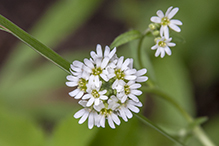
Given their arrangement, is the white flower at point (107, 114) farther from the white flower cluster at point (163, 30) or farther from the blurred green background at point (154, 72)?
the blurred green background at point (154, 72)

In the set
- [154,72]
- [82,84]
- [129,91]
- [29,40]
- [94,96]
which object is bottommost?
[129,91]

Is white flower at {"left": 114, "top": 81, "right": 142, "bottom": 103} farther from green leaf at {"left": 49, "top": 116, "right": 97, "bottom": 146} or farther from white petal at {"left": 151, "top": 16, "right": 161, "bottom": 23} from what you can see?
green leaf at {"left": 49, "top": 116, "right": 97, "bottom": 146}

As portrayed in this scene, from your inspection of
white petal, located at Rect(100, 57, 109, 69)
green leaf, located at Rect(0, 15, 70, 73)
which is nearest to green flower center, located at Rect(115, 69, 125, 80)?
white petal, located at Rect(100, 57, 109, 69)

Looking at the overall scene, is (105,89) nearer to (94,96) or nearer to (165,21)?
(94,96)

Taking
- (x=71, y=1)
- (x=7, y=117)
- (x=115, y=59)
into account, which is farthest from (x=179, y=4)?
(x=7, y=117)

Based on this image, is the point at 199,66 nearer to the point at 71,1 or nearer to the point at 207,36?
the point at 207,36

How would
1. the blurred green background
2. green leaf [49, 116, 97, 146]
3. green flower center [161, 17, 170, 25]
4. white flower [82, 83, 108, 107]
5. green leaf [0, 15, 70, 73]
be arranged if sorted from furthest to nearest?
the blurred green background
green leaf [49, 116, 97, 146]
green flower center [161, 17, 170, 25]
white flower [82, 83, 108, 107]
green leaf [0, 15, 70, 73]

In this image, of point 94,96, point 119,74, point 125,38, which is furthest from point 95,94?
point 125,38

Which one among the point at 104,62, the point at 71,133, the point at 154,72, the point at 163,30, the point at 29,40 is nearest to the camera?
the point at 29,40
